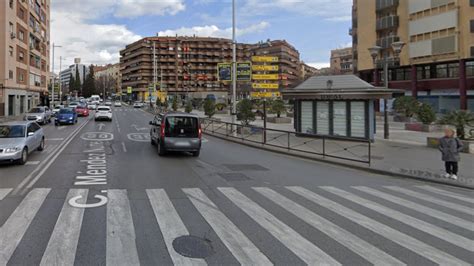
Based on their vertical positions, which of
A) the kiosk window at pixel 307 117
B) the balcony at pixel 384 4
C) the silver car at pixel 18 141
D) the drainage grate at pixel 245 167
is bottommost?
the drainage grate at pixel 245 167

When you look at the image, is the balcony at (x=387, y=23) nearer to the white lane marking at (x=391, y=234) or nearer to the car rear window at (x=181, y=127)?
the car rear window at (x=181, y=127)

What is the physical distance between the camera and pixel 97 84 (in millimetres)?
171125

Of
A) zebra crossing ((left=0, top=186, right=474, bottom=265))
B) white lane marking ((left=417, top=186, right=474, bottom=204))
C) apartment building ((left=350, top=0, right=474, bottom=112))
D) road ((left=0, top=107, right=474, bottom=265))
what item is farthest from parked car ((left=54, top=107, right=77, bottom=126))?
white lane marking ((left=417, top=186, right=474, bottom=204))

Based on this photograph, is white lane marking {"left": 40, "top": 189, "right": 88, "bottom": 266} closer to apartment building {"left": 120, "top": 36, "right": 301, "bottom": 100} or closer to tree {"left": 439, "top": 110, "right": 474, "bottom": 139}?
tree {"left": 439, "top": 110, "right": 474, "bottom": 139}

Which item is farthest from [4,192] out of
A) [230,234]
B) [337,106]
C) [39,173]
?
[337,106]

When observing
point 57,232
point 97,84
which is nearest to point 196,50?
point 97,84

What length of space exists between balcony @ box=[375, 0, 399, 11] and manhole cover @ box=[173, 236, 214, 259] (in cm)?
5204

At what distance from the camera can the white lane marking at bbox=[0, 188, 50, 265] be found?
5.25 m

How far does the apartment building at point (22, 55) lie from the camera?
45500 millimetres

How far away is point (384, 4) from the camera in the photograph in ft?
169

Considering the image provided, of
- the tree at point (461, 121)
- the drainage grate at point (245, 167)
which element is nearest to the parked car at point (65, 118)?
the drainage grate at point (245, 167)

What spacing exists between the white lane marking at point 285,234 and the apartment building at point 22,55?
46.0 m

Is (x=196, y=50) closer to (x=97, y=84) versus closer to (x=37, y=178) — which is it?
(x=97, y=84)

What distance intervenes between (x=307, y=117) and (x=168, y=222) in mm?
16192
